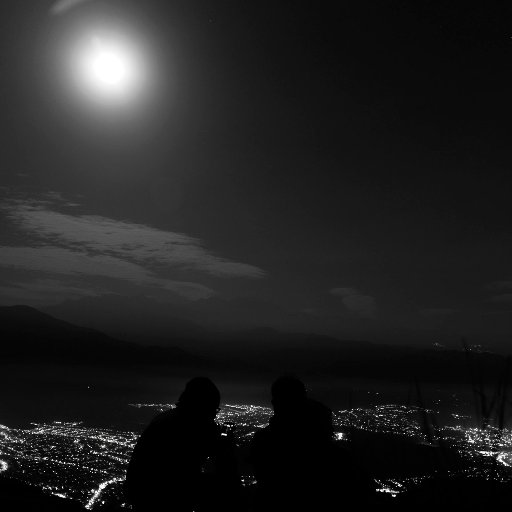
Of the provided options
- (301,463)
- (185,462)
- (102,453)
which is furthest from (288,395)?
(102,453)

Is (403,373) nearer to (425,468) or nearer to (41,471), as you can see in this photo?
(425,468)

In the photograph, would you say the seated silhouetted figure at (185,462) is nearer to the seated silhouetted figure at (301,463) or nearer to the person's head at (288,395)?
the seated silhouetted figure at (301,463)

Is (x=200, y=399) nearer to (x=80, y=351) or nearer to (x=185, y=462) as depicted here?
(x=185, y=462)

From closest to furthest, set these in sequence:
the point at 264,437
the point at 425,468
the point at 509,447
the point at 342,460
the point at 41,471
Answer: the point at 342,460 < the point at 264,437 < the point at 41,471 < the point at 425,468 < the point at 509,447

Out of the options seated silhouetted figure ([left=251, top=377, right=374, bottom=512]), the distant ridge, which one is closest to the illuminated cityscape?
seated silhouetted figure ([left=251, top=377, right=374, bottom=512])

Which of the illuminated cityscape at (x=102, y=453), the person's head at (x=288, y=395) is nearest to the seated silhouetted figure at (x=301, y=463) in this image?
the person's head at (x=288, y=395)

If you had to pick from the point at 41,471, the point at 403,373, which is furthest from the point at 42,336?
the point at 41,471

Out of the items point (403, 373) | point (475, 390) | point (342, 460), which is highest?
point (475, 390)
